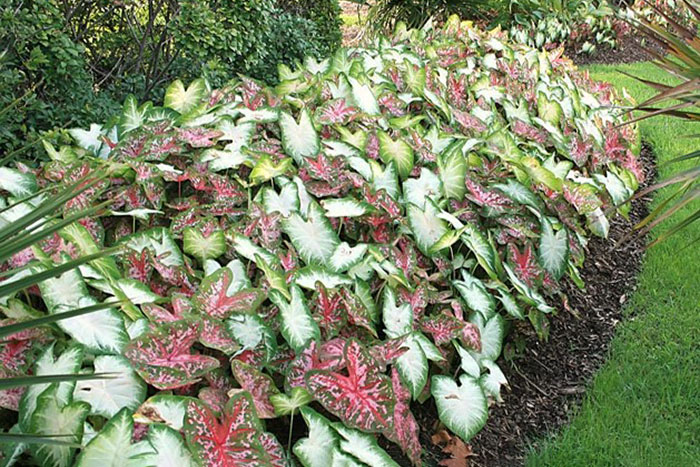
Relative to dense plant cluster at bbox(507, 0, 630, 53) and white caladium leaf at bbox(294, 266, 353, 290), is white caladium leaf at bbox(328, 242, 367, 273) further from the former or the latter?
dense plant cluster at bbox(507, 0, 630, 53)

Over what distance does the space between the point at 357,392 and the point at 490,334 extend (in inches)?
27.2

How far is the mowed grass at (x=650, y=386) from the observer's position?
221 centimetres

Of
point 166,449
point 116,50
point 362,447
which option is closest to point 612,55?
point 116,50

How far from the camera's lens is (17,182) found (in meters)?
2.24

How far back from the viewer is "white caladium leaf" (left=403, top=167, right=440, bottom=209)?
8.43 ft

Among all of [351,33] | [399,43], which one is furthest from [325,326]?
[351,33]

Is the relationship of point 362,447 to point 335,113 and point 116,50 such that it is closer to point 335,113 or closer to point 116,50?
point 335,113

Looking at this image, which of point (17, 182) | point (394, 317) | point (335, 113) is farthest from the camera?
point (335, 113)

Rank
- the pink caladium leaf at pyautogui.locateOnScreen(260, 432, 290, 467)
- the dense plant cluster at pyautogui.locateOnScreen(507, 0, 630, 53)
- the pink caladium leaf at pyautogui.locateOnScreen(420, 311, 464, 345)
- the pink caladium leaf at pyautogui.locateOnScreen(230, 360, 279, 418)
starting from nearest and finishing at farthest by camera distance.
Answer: the pink caladium leaf at pyautogui.locateOnScreen(260, 432, 290, 467) < the pink caladium leaf at pyautogui.locateOnScreen(230, 360, 279, 418) < the pink caladium leaf at pyautogui.locateOnScreen(420, 311, 464, 345) < the dense plant cluster at pyautogui.locateOnScreen(507, 0, 630, 53)

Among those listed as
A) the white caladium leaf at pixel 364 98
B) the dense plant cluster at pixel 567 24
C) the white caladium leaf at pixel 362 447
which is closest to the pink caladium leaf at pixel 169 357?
the white caladium leaf at pixel 362 447

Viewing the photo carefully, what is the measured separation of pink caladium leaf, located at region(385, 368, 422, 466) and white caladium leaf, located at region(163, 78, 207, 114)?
1.58 m

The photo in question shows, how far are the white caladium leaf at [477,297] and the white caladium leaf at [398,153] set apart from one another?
0.52 meters

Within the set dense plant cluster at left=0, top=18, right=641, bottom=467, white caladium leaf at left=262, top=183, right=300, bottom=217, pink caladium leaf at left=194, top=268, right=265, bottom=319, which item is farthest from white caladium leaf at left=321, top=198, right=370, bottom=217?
pink caladium leaf at left=194, top=268, right=265, bottom=319

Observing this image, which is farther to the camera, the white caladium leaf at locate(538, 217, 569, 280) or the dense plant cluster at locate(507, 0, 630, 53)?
the dense plant cluster at locate(507, 0, 630, 53)
